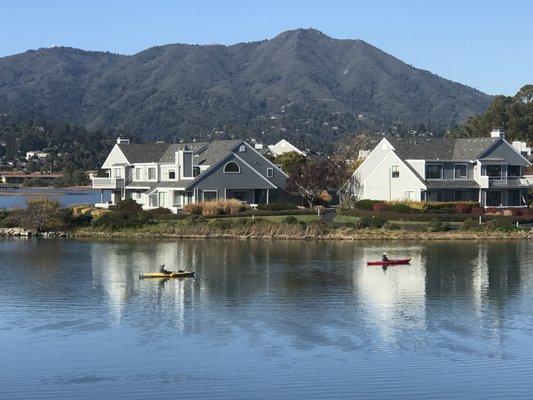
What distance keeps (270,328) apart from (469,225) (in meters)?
34.4

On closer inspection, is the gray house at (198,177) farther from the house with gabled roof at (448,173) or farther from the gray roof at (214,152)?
the house with gabled roof at (448,173)

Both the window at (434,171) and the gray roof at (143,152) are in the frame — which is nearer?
the window at (434,171)

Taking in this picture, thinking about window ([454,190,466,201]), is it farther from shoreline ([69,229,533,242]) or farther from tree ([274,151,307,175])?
tree ([274,151,307,175])

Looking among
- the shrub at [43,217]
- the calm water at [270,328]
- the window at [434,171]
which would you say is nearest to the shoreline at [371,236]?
the shrub at [43,217]

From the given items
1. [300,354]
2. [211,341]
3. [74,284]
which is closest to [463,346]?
[300,354]

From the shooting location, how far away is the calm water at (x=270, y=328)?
92.3 feet

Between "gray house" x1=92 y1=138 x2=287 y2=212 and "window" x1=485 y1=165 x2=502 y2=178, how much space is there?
17088 mm

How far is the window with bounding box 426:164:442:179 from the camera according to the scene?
3159 inches

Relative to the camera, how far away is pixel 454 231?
218ft

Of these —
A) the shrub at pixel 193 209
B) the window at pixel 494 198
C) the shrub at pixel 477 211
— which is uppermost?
the window at pixel 494 198

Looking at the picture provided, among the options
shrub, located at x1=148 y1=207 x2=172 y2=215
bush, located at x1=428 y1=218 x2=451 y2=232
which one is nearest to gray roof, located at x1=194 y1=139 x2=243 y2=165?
shrub, located at x1=148 y1=207 x2=172 y2=215

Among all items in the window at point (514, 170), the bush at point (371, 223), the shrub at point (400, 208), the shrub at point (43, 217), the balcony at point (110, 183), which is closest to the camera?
the bush at point (371, 223)

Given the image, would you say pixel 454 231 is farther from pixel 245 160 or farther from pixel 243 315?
pixel 243 315

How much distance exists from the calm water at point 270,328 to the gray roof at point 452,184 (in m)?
22.1
